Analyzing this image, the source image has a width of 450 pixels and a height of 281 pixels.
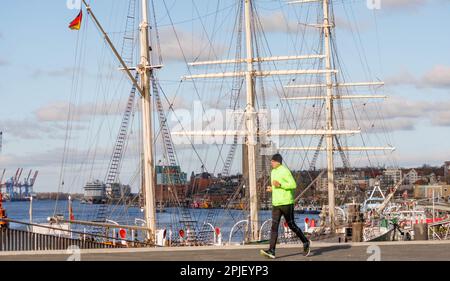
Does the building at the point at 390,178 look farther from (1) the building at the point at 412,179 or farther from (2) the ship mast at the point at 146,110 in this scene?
(2) the ship mast at the point at 146,110

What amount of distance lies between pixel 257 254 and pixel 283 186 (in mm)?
1957

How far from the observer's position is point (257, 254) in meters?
18.3

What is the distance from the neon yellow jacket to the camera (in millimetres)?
17000

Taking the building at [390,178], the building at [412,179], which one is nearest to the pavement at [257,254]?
the building at [390,178]

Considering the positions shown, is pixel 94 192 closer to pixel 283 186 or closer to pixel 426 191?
pixel 283 186

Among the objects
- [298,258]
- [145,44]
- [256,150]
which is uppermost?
[145,44]

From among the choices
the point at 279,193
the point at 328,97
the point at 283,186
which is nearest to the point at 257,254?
the point at 279,193

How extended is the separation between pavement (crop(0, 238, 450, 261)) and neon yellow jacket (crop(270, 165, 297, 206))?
111 cm
